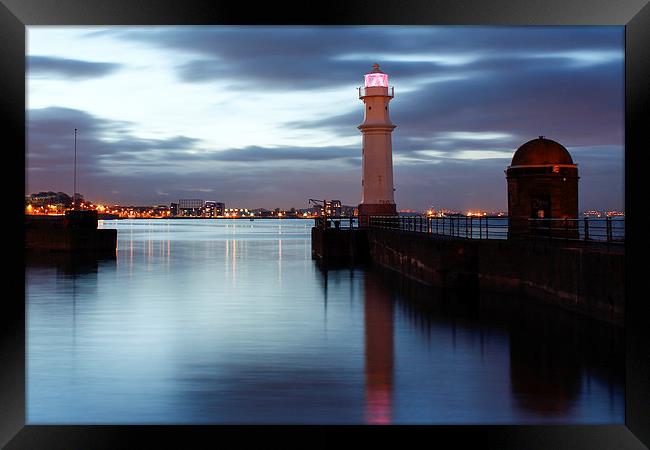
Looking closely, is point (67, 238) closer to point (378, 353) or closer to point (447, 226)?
point (447, 226)

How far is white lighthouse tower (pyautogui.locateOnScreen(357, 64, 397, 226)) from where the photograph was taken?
34594mm

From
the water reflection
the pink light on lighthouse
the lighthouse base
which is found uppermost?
the pink light on lighthouse

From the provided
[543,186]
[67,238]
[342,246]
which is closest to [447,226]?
[543,186]

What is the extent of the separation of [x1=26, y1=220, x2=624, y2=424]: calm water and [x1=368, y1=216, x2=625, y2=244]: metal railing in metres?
1.69

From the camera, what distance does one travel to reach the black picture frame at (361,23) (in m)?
5.49

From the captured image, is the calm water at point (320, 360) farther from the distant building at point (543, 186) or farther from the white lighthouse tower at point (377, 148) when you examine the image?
the white lighthouse tower at point (377, 148)

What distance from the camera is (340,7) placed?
5.56 meters

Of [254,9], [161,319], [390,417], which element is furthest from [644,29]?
[161,319]

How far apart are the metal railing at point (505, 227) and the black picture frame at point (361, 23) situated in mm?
3968

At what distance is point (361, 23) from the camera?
5824mm

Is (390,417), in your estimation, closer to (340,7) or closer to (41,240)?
(340,7)

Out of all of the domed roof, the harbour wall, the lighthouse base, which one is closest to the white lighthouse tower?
the lighthouse base

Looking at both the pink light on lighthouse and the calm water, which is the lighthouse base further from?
→ the calm water

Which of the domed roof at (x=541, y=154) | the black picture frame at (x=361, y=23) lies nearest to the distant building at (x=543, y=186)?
the domed roof at (x=541, y=154)
